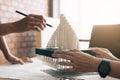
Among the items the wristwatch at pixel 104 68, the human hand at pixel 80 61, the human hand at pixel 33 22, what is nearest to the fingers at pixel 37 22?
the human hand at pixel 33 22

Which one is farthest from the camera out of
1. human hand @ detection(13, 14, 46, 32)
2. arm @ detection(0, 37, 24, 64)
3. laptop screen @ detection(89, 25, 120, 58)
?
laptop screen @ detection(89, 25, 120, 58)

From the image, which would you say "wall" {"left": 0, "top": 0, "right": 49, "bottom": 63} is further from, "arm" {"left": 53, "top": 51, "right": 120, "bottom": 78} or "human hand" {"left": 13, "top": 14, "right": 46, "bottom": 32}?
"arm" {"left": 53, "top": 51, "right": 120, "bottom": 78}

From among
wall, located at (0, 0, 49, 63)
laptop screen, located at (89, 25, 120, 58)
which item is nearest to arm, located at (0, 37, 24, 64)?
wall, located at (0, 0, 49, 63)

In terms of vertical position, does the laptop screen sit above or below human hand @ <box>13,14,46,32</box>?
below

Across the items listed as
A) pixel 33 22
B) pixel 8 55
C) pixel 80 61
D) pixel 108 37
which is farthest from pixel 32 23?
pixel 108 37

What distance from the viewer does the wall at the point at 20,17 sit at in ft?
6.49

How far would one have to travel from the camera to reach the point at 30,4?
2422 millimetres

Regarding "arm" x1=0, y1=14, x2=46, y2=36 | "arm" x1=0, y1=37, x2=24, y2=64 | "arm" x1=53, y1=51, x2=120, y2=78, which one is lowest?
"arm" x1=0, y1=37, x2=24, y2=64

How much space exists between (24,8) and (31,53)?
0.56 m

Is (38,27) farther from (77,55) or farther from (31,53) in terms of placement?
(31,53)

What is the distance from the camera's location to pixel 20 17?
2.20 meters

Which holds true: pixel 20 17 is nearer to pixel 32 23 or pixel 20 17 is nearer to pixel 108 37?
pixel 108 37

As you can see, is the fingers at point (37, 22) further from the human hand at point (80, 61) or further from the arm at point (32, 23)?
the human hand at point (80, 61)

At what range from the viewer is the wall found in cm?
198
